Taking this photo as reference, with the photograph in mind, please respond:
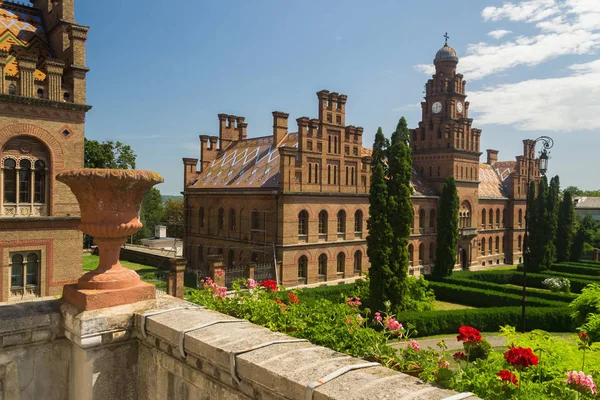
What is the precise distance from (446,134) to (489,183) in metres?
11.9

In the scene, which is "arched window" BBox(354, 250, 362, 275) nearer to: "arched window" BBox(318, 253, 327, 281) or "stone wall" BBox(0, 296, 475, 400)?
"arched window" BBox(318, 253, 327, 281)

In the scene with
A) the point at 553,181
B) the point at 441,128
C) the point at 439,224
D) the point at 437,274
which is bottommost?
the point at 437,274

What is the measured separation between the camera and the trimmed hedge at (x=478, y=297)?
25547 millimetres

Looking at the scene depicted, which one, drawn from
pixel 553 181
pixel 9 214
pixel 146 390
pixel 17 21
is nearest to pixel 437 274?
pixel 553 181

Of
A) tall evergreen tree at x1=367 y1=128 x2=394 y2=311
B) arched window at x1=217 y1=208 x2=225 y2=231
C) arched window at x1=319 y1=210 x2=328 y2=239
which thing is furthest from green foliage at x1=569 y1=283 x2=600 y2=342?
arched window at x1=217 y1=208 x2=225 y2=231

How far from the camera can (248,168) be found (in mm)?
34594

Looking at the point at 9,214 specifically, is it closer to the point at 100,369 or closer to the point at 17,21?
the point at 17,21

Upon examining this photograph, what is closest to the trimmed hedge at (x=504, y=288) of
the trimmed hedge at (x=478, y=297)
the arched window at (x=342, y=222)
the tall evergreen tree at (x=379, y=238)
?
the trimmed hedge at (x=478, y=297)

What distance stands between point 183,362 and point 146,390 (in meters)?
0.87

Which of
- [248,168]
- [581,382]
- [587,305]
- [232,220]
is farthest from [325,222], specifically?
[581,382]

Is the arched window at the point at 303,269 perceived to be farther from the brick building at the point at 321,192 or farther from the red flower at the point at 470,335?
the red flower at the point at 470,335

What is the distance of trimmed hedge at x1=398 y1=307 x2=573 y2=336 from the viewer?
2186 cm

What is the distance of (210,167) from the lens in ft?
130

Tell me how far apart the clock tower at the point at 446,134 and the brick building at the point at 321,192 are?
0.10 metres
